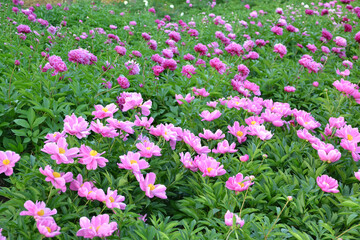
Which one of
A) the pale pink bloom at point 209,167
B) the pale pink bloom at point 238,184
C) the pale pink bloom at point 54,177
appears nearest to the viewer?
the pale pink bloom at point 54,177

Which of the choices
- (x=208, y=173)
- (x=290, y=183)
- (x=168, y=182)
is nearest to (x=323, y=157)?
(x=290, y=183)

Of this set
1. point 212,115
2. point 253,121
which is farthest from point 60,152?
point 253,121

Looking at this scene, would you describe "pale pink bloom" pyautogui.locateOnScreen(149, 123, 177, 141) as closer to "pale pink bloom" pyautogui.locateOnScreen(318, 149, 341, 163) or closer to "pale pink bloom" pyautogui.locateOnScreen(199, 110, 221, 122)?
"pale pink bloom" pyautogui.locateOnScreen(199, 110, 221, 122)

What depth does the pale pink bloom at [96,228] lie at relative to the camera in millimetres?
1041

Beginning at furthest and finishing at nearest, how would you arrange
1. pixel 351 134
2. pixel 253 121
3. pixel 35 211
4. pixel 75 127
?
pixel 253 121
pixel 351 134
pixel 75 127
pixel 35 211

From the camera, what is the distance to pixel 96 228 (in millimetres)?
1072

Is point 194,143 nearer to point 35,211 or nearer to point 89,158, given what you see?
point 89,158

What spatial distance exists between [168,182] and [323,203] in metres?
0.81

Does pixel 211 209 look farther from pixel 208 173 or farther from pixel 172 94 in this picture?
pixel 172 94

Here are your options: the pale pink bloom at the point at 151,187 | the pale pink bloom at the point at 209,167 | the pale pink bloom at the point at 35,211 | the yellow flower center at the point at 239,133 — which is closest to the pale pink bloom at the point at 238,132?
the yellow flower center at the point at 239,133

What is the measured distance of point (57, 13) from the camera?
246 inches

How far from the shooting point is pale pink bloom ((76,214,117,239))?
1.04 metres

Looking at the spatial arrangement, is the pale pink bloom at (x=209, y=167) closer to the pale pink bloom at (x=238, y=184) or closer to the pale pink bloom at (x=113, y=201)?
the pale pink bloom at (x=238, y=184)

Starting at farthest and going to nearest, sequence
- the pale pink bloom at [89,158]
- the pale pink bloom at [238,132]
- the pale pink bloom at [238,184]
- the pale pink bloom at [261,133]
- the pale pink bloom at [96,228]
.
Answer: the pale pink bloom at [238,132]
the pale pink bloom at [261,133]
the pale pink bloom at [238,184]
the pale pink bloom at [89,158]
the pale pink bloom at [96,228]
